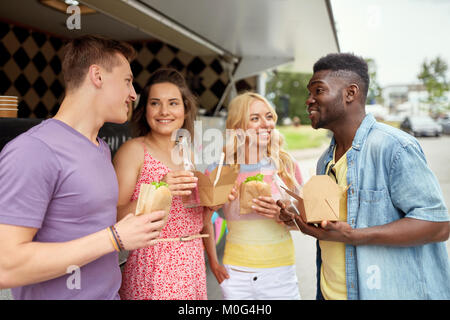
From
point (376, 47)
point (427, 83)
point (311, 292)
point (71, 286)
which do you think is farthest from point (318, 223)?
point (427, 83)

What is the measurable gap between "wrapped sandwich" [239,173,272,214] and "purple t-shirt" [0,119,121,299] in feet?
2.67

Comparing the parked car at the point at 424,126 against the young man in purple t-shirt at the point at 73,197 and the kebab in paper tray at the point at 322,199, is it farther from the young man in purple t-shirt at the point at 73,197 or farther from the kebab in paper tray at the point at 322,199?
the young man in purple t-shirt at the point at 73,197

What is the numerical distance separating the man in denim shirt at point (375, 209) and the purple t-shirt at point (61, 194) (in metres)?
0.80

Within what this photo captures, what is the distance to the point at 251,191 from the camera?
1874mm

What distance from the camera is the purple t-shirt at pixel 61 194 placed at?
964 mm

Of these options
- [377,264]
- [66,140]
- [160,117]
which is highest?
[160,117]

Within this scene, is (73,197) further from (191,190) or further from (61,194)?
(191,190)

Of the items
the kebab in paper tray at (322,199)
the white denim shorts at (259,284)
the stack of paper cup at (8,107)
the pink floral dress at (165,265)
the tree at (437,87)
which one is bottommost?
the white denim shorts at (259,284)

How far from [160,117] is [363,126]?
3.26 feet

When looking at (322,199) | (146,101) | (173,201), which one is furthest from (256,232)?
(146,101)

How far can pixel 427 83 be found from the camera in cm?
1683

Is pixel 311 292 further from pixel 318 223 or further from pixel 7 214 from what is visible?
pixel 7 214

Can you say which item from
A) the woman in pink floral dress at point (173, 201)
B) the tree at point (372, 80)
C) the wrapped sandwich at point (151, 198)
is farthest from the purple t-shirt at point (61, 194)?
the tree at point (372, 80)

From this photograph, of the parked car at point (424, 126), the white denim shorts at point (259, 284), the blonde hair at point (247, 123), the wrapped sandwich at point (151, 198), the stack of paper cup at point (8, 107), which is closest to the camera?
the wrapped sandwich at point (151, 198)
